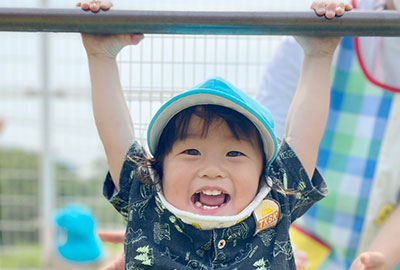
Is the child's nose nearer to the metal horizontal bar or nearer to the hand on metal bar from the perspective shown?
the metal horizontal bar

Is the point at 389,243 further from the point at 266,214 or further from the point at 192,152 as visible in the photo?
the point at 192,152

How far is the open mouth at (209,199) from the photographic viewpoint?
138 centimetres

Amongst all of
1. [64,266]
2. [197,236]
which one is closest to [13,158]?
[64,266]

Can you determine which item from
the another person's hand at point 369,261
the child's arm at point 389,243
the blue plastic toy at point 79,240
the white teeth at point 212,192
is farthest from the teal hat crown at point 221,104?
the blue plastic toy at point 79,240

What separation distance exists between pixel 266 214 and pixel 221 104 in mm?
238

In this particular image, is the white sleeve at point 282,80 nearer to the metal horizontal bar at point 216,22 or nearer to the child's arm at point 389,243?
the child's arm at point 389,243

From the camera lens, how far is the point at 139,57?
1616 mm

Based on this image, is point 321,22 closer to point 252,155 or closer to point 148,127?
point 252,155

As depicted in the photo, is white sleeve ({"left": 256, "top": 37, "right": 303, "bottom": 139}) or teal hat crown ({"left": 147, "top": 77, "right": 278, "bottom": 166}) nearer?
teal hat crown ({"left": 147, "top": 77, "right": 278, "bottom": 166})

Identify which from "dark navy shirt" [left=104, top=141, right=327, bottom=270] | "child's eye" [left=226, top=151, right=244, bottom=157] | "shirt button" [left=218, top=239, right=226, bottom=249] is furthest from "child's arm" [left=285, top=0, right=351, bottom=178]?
"shirt button" [left=218, top=239, right=226, bottom=249]

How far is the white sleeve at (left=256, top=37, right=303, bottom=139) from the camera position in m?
1.83

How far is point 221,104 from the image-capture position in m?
1.39

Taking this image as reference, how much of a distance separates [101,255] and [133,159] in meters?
2.94

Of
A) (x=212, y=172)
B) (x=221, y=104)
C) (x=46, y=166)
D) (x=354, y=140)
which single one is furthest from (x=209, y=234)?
(x=46, y=166)
